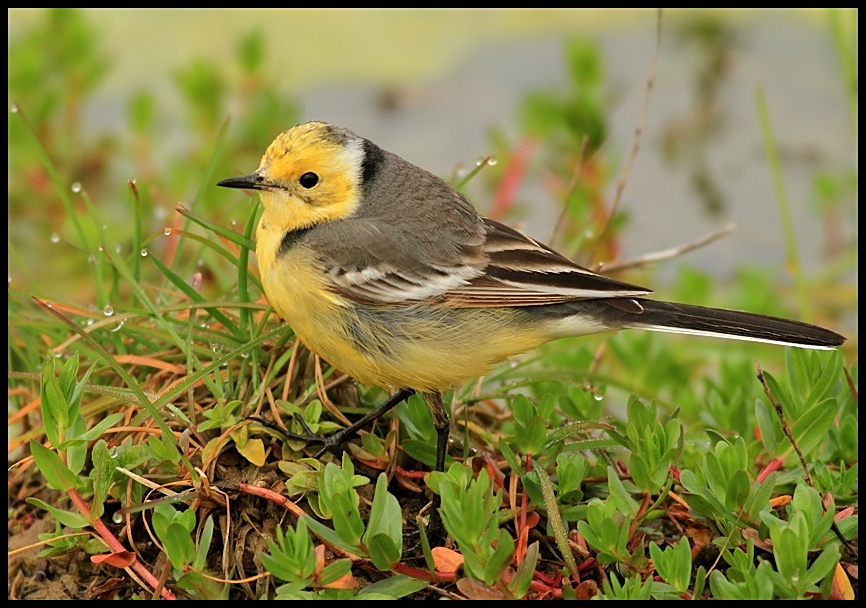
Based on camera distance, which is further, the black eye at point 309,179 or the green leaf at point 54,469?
the black eye at point 309,179

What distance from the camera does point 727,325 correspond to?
4312mm

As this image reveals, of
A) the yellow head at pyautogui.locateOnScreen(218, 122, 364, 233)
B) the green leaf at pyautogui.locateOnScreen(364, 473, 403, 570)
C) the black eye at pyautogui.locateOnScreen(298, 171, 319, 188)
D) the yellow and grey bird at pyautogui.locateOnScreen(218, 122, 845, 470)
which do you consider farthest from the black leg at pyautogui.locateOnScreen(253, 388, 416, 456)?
the black eye at pyautogui.locateOnScreen(298, 171, 319, 188)

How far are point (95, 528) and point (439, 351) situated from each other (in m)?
1.41

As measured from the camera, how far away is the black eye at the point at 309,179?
4629 mm

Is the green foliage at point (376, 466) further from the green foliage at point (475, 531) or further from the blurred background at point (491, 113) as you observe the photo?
the blurred background at point (491, 113)

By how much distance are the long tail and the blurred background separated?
136cm

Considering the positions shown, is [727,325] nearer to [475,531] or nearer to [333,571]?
[475,531]

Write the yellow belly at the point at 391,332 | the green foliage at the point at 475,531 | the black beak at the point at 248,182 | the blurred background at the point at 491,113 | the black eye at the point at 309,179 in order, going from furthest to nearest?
the blurred background at the point at 491,113, the black eye at the point at 309,179, the black beak at the point at 248,182, the yellow belly at the point at 391,332, the green foliage at the point at 475,531

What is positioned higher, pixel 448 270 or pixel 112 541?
pixel 448 270

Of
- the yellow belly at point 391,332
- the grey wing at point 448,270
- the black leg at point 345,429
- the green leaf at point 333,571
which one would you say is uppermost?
the grey wing at point 448,270

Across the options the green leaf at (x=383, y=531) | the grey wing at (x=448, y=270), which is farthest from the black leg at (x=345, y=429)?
the green leaf at (x=383, y=531)

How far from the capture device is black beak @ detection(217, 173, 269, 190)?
4.52m

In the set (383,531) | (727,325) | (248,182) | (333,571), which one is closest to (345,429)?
(383,531)

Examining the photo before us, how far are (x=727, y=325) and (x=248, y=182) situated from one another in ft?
6.68
